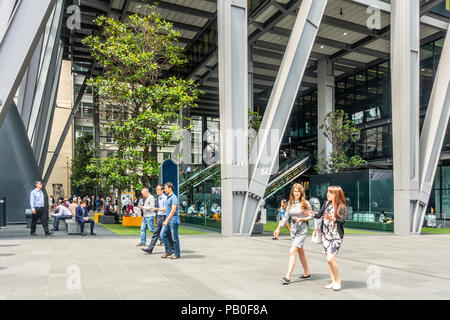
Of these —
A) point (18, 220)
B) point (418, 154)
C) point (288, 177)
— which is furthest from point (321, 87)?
point (18, 220)

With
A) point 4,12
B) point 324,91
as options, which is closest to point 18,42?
point 4,12

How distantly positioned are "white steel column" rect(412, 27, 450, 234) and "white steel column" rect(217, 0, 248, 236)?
8.82m

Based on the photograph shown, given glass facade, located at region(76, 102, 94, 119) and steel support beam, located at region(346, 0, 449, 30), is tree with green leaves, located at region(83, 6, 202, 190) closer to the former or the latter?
steel support beam, located at region(346, 0, 449, 30)

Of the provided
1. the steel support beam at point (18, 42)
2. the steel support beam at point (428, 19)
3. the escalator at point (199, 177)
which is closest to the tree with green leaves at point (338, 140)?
the steel support beam at point (428, 19)

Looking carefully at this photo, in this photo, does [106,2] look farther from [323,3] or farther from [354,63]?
[354,63]

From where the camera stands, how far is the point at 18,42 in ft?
29.1

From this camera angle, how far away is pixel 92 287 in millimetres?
5895

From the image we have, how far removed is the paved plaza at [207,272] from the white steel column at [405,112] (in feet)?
18.3

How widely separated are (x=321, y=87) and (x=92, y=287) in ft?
105

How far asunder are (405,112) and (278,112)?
252 inches

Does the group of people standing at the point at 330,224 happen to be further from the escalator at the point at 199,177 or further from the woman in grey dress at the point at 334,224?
the escalator at the point at 199,177

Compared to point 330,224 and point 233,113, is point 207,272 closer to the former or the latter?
point 330,224

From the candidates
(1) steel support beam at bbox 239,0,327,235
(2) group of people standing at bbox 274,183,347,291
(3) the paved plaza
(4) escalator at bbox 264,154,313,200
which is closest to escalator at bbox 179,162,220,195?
(1) steel support beam at bbox 239,0,327,235
